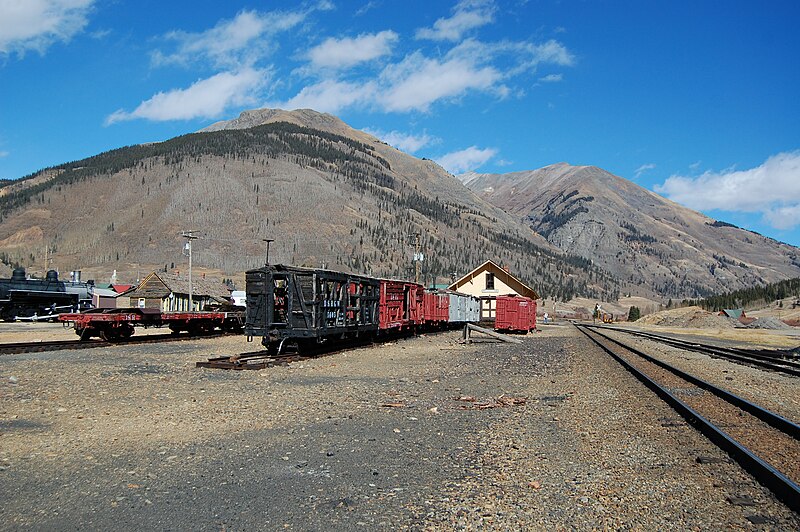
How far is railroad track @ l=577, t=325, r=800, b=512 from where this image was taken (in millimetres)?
6883

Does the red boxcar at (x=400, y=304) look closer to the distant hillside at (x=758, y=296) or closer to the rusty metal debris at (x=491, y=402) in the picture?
the rusty metal debris at (x=491, y=402)

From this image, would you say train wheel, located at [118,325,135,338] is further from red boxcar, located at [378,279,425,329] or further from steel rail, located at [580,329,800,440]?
steel rail, located at [580,329,800,440]

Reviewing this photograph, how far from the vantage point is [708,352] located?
3027 cm

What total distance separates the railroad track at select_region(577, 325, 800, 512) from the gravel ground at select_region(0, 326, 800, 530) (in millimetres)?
204

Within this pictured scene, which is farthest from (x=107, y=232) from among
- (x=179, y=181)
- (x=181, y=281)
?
(x=181, y=281)

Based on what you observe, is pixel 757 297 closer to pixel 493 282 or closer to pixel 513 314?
pixel 493 282

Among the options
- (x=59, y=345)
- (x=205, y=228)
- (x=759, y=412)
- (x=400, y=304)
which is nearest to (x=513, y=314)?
(x=400, y=304)

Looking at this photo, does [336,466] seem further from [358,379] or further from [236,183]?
[236,183]

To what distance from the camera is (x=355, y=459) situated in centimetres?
790

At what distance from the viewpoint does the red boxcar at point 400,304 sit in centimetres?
3002

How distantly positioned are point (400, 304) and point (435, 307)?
893 cm

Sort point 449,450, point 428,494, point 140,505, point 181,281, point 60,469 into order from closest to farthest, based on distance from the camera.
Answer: point 140,505
point 428,494
point 60,469
point 449,450
point 181,281

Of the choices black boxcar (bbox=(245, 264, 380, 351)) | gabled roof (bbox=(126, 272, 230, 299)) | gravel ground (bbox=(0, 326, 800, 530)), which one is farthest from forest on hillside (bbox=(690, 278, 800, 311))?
gravel ground (bbox=(0, 326, 800, 530))

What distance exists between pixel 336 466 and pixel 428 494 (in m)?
1.50
